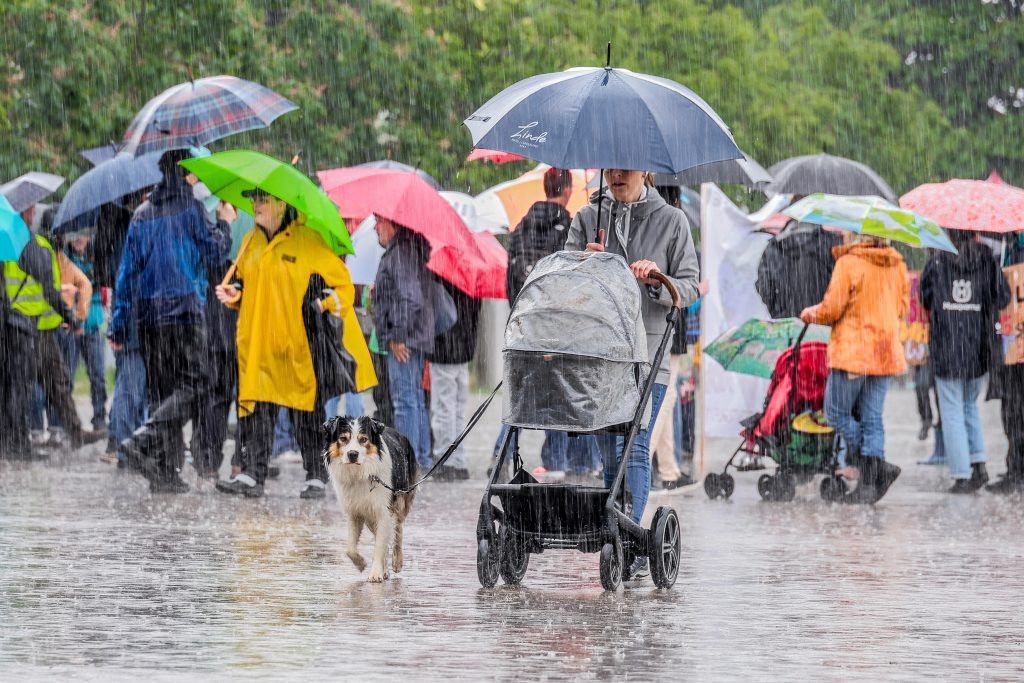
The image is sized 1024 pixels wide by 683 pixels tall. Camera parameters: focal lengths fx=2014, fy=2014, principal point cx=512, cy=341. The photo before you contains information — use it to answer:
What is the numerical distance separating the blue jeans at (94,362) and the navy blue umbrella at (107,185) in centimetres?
395

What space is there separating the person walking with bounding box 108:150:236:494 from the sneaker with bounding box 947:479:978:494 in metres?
5.84

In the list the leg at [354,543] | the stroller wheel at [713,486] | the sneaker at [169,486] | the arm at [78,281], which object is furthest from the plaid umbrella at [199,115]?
the leg at [354,543]

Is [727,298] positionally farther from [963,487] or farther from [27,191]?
[27,191]

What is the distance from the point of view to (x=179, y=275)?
13.6 m

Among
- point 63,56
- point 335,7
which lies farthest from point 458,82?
point 63,56

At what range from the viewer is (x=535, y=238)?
13633mm

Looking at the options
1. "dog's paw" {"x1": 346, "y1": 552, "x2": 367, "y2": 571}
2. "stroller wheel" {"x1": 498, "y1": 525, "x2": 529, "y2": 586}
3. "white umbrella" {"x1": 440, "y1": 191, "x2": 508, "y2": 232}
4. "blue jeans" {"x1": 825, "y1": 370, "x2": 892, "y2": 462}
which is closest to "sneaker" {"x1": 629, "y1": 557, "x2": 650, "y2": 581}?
"stroller wheel" {"x1": 498, "y1": 525, "x2": 529, "y2": 586}

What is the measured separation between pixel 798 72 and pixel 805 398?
95.6 feet

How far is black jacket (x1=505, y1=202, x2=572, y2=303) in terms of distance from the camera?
44.3 ft

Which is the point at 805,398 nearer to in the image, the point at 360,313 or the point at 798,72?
the point at 360,313

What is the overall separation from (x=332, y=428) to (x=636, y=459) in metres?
1.56

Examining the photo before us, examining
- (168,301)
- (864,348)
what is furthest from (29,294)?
(864,348)

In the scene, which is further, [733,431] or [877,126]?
[877,126]

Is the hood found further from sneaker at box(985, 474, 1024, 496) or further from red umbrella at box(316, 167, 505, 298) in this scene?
red umbrella at box(316, 167, 505, 298)
